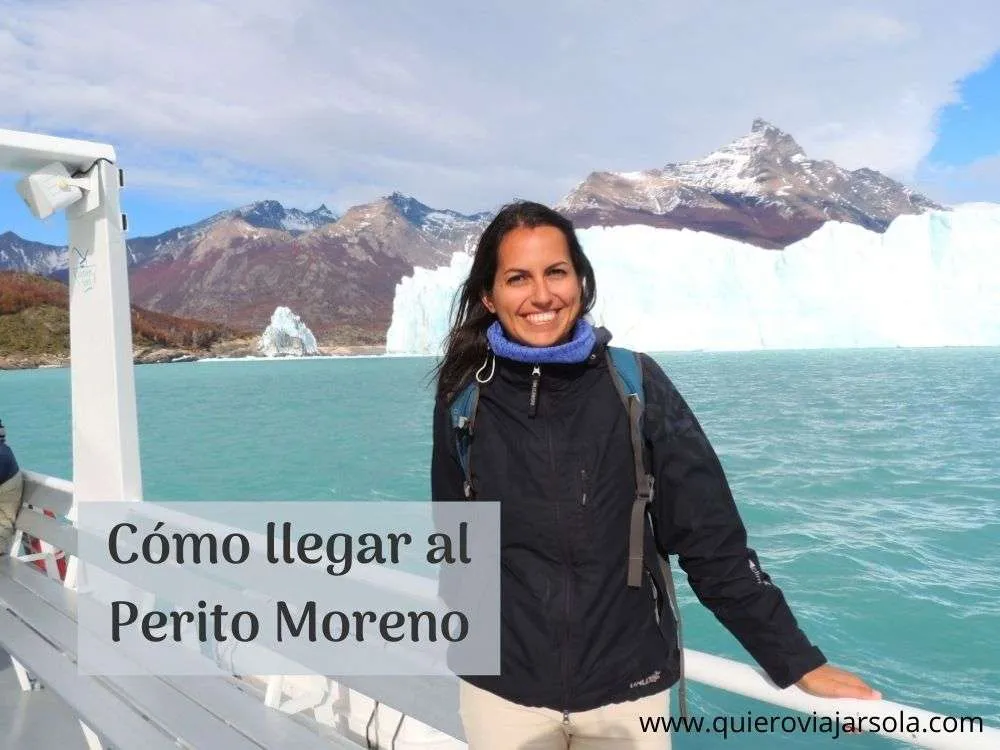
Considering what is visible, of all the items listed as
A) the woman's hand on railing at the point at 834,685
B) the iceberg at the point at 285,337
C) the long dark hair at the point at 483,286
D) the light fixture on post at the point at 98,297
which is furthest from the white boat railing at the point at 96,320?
the iceberg at the point at 285,337

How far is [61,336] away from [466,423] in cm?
7450

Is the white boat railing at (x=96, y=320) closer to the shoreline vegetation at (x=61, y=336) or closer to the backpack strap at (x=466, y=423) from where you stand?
the backpack strap at (x=466, y=423)

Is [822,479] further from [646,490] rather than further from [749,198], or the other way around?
[749,198]

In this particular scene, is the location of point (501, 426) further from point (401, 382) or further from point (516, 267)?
point (401, 382)

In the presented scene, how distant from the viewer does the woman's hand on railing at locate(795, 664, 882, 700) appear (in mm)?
1006

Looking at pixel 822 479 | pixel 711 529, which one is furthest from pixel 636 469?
pixel 822 479

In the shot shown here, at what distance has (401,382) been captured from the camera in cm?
3472

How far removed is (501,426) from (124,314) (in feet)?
6.91

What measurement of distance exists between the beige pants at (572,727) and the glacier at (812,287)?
3521cm

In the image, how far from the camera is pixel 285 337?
76.3 m

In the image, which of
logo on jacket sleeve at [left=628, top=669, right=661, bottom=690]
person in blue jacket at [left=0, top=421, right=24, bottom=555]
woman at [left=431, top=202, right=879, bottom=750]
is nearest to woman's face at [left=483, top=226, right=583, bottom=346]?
woman at [left=431, top=202, right=879, bottom=750]

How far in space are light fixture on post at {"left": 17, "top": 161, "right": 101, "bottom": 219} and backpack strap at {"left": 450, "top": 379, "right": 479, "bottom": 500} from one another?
2.11 m

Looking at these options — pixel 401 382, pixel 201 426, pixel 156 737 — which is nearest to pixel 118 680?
pixel 156 737

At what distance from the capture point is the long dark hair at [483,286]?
3.79 ft
